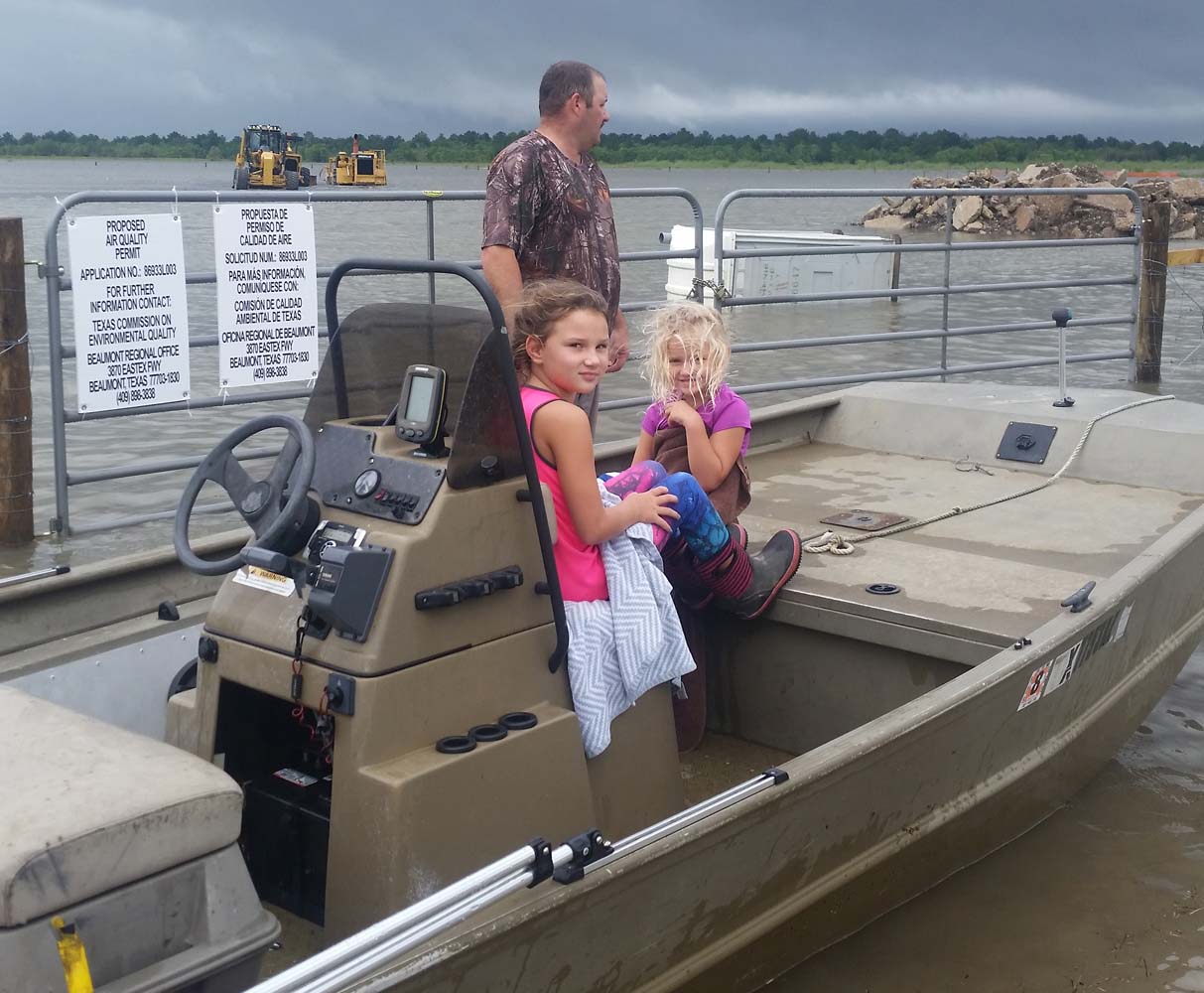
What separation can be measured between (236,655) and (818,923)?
145 centimetres

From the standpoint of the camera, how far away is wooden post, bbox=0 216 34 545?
19.7ft

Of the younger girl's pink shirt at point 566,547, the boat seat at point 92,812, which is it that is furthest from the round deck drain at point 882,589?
the boat seat at point 92,812

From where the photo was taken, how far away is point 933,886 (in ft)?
12.6

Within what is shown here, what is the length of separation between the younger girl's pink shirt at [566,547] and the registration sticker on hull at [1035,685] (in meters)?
1.14

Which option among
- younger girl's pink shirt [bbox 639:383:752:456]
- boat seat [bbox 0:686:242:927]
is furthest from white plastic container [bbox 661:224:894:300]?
boat seat [bbox 0:686:242:927]

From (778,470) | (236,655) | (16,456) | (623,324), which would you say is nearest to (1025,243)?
(778,470)

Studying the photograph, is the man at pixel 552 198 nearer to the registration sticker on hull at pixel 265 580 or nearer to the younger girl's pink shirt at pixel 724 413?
the younger girl's pink shirt at pixel 724 413

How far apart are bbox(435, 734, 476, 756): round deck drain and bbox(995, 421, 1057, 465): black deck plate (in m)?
3.61

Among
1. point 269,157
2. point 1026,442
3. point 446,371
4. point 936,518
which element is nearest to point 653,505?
point 446,371

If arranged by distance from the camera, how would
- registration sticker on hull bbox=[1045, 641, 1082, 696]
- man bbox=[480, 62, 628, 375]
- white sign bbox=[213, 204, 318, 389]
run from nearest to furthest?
registration sticker on hull bbox=[1045, 641, 1082, 696], man bbox=[480, 62, 628, 375], white sign bbox=[213, 204, 318, 389]

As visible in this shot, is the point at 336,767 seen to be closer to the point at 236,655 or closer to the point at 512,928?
the point at 236,655

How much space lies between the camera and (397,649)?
2.77 meters

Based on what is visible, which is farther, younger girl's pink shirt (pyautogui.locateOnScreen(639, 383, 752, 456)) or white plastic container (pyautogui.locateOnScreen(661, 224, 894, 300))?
white plastic container (pyautogui.locateOnScreen(661, 224, 894, 300))

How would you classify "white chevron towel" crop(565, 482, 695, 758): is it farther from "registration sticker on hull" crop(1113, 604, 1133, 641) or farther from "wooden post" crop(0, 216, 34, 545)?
"wooden post" crop(0, 216, 34, 545)
